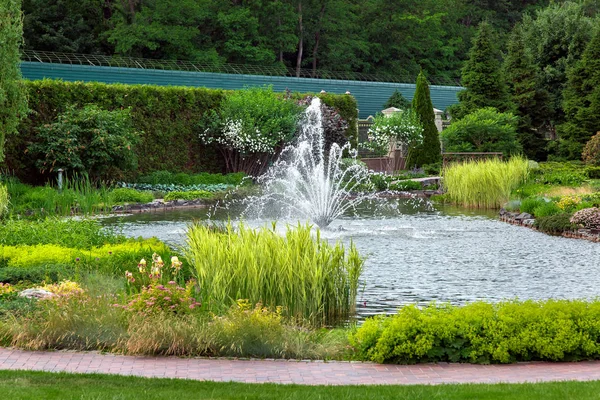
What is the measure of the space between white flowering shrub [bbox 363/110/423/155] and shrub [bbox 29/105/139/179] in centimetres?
989

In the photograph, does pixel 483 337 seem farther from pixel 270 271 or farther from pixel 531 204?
pixel 531 204

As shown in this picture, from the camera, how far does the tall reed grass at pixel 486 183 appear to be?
65.1 feet

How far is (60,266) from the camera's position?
844 centimetres

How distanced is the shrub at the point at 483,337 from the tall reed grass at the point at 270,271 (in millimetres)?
1298

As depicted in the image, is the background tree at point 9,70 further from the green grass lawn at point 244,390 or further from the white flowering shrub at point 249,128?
the green grass lawn at point 244,390

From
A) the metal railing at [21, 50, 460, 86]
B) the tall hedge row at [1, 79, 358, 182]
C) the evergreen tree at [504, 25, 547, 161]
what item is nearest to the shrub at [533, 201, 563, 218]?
the tall hedge row at [1, 79, 358, 182]

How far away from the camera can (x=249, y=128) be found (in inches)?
966

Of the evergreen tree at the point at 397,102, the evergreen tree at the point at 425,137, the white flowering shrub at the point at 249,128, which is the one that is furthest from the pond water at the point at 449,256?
the evergreen tree at the point at 397,102

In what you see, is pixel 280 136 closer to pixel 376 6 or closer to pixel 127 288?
pixel 127 288

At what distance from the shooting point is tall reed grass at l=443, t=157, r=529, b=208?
19.8 m

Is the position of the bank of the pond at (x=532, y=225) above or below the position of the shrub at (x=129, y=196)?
below

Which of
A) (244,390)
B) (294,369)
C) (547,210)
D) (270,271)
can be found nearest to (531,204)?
(547,210)

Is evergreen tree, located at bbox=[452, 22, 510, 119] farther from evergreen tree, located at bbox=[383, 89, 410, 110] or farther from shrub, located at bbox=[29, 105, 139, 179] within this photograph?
shrub, located at bbox=[29, 105, 139, 179]

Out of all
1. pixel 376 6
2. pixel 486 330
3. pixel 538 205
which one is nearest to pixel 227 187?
pixel 538 205
